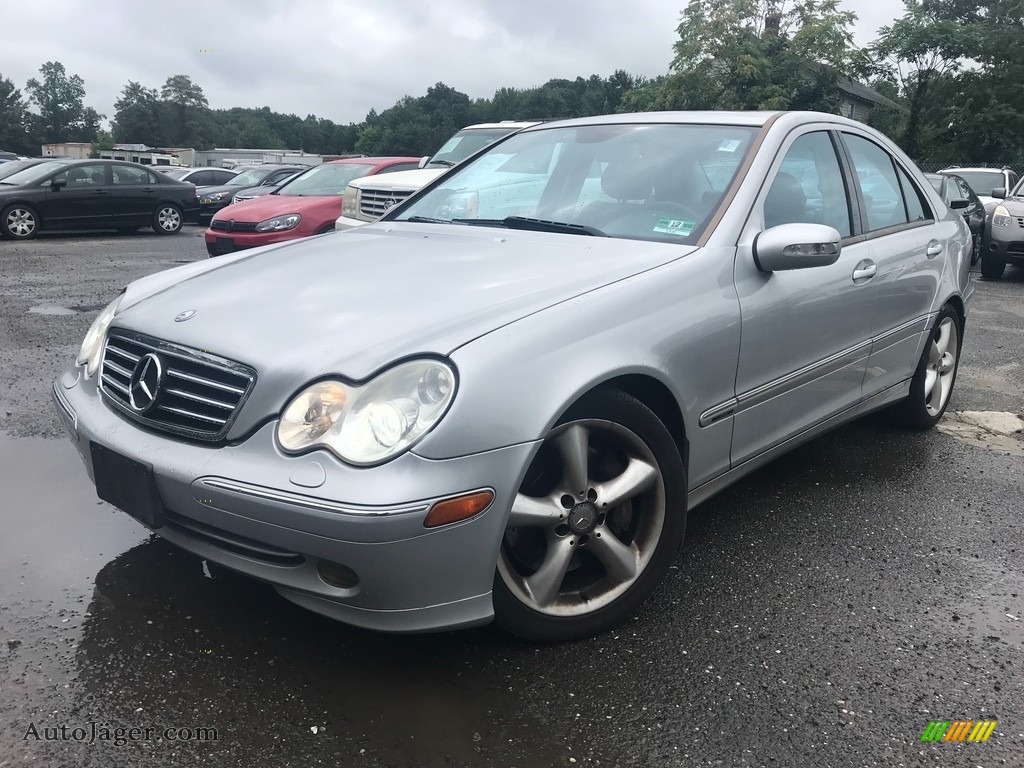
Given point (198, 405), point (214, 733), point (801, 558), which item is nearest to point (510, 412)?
point (198, 405)

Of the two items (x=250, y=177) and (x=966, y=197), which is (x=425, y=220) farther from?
(x=250, y=177)

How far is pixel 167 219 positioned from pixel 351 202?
27.9ft

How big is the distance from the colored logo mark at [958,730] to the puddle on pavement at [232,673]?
36.3 inches

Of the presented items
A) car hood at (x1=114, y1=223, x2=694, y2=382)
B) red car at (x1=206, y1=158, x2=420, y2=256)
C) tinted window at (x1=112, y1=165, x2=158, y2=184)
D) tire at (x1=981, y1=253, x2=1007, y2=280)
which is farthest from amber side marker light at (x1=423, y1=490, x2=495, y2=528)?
tinted window at (x1=112, y1=165, x2=158, y2=184)

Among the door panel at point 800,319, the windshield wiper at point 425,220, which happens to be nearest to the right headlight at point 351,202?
the windshield wiper at point 425,220

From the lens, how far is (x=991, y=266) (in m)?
11.7

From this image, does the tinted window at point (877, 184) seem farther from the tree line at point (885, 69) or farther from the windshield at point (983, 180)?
the tree line at point (885, 69)

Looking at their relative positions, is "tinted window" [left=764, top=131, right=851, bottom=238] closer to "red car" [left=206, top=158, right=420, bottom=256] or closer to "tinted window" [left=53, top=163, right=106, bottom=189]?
"red car" [left=206, top=158, right=420, bottom=256]

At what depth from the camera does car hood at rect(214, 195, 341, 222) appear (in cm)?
970

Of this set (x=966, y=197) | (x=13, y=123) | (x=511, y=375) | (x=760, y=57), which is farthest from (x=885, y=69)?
(x=13, y=123)

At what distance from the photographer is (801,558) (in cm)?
317

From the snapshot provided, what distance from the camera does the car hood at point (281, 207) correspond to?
9.70 m

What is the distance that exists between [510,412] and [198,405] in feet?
2.73

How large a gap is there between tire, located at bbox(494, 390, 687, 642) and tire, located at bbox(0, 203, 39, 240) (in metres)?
14.2
